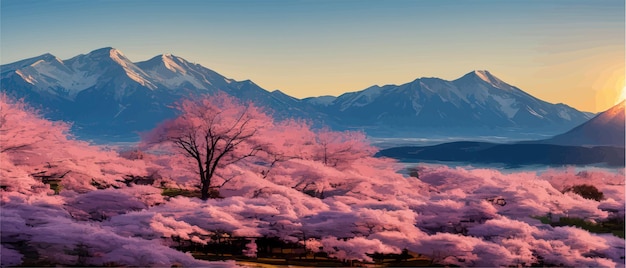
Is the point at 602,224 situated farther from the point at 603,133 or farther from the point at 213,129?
the point at 603,133

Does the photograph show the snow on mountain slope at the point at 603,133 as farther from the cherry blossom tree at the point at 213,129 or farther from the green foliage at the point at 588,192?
the cherry blossom tree at the point at 213,129

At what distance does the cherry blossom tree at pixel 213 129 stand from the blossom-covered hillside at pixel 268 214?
150 millimetres

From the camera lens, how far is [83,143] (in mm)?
33438

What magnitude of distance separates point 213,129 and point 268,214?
42.2ft

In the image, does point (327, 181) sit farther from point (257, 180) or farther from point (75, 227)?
point (75, 227)

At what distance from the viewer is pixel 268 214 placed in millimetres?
23594

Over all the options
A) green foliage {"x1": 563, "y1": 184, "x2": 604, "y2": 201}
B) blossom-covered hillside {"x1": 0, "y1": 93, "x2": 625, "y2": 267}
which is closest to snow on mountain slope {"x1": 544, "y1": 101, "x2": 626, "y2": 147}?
green foliage {"x1": 563, "y1": 184, "x2": 604, "y2": 201}

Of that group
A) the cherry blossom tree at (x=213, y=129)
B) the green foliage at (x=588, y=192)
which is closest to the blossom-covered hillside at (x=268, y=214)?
the cherry blossom tree at (x=213, y=129)

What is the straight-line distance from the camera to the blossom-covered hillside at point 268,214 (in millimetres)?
20422

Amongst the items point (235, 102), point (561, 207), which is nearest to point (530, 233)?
point (561, 207)

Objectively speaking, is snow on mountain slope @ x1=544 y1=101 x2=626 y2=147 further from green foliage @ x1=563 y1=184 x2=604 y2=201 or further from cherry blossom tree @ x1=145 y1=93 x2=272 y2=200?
cherry blossom tree @ x1=145 y1=93 x2=272 y2=200

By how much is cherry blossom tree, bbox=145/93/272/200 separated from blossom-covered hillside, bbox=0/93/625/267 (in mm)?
150

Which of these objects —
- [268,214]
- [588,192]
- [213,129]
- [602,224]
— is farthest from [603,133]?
[268,214]

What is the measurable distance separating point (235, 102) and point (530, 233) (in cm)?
2066
